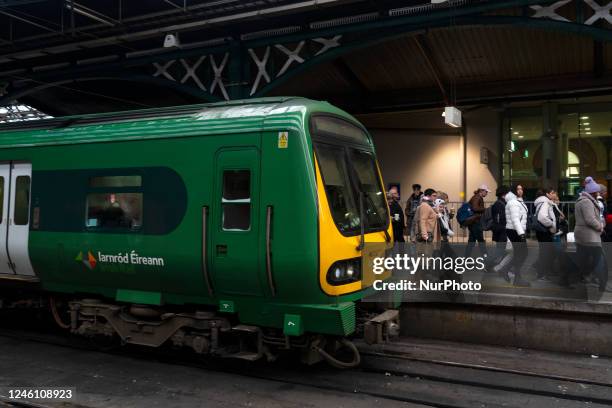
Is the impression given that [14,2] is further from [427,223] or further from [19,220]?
[427,223]

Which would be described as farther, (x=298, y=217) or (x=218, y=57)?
(x=218, y=57)

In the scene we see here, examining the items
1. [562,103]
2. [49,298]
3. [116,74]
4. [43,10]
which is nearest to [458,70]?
[562,103]

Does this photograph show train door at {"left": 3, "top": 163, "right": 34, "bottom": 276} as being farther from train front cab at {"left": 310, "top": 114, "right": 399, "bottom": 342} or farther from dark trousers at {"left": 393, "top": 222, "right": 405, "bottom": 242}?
dark trousers at {"left": 393, "top": 222, "right": 405, "bottom": 242}

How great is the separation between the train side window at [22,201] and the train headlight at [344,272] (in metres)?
4.60

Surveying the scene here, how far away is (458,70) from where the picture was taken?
14.9 meters

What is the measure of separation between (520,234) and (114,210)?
6.46m

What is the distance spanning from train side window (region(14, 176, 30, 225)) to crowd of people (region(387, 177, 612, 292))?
5879 mm

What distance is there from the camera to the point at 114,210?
692 centimetres

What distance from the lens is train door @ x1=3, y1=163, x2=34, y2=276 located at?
7.64 metres

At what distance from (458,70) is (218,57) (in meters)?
6.50

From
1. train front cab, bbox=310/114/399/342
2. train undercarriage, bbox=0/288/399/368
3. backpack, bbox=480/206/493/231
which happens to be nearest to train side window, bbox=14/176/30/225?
train undercarriage, bbox=0/288/399/368

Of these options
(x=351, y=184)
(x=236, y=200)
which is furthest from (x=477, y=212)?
(x=236, y=200)

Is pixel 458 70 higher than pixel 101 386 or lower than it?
higher

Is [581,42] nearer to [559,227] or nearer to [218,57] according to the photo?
[559,227]
